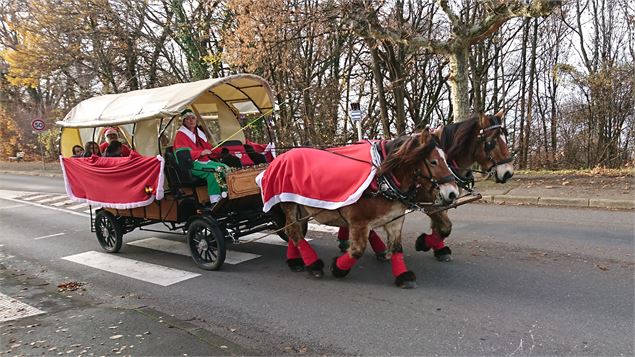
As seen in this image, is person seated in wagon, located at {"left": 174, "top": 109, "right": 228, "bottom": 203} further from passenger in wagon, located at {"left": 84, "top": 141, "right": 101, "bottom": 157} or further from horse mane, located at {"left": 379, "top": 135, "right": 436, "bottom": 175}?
horse mane, located at {"left": 379, "top": 135, "right": 436, "bottom": 175}

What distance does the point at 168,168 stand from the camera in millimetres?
6164

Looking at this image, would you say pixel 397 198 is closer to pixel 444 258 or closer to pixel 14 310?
pixel 444 258

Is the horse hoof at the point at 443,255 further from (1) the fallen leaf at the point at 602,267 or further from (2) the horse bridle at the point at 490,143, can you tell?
(1) the fallen leaf at the point at 602,267

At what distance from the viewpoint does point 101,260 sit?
23.2 ft

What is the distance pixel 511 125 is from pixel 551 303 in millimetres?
19769

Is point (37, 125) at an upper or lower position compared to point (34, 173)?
upper

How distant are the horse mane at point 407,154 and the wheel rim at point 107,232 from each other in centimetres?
481

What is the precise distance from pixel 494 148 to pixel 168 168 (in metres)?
4.14

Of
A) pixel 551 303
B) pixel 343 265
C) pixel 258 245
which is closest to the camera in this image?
pixel 551 303

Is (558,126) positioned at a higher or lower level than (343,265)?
higher

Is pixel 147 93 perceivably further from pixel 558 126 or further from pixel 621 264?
pixel 558 126

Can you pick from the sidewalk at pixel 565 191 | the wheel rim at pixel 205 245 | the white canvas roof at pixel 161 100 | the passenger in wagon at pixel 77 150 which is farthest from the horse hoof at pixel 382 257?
the passenger in wagon at pixel 77 150

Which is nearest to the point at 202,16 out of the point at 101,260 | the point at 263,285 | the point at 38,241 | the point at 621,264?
the point at 38,241

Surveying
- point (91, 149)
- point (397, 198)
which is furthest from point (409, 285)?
point (91, 149)
